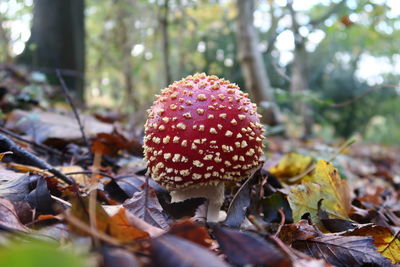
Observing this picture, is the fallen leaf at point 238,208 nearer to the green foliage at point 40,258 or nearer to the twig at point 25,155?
the twig at point 25,155

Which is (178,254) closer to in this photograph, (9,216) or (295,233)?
(9,216)

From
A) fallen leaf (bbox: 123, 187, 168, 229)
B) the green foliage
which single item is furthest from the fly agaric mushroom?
the green foliage

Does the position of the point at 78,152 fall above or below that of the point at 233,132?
below

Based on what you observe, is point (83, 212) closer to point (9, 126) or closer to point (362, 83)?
Answer: point (9, 126)

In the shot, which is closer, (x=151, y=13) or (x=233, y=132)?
(x=233, y=132)

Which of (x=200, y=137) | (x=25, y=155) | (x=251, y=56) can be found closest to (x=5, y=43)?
(x=251, y=56)

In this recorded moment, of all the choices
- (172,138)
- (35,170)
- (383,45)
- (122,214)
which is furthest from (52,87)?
(383,45)

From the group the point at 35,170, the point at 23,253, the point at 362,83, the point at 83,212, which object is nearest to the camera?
the point at 23,253

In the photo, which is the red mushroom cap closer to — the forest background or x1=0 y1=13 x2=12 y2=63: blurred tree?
the forest background
